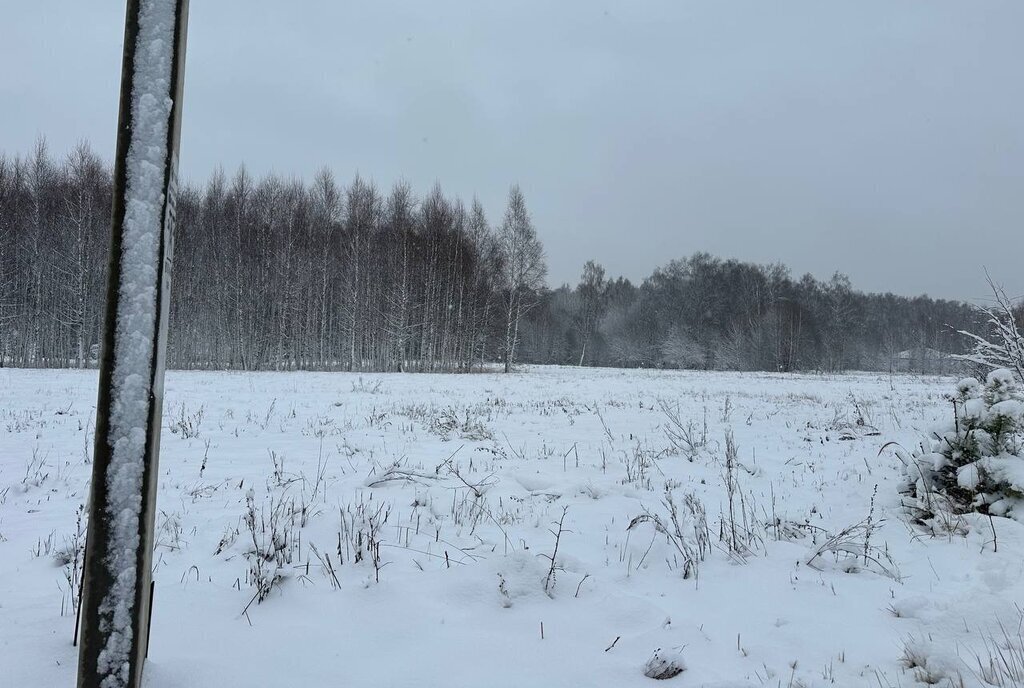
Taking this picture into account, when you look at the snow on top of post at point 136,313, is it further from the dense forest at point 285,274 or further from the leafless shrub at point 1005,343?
the dense forest at point 285,274

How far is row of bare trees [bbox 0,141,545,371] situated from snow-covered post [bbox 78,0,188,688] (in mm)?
26352

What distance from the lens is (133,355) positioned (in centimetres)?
120

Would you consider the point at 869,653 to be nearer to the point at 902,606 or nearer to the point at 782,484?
the point at 902,606

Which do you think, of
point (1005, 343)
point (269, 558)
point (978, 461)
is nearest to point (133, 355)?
point (269, 558)

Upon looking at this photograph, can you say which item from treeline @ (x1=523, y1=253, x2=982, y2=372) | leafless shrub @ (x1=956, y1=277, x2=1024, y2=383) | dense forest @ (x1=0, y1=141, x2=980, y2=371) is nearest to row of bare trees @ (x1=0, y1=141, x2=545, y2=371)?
dense forest @ (x1=0, y1=141, x2=980, y2=371)

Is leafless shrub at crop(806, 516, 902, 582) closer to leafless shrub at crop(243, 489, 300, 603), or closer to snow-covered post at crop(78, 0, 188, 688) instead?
leafless shrub at crop(243, 489, 300, 603)

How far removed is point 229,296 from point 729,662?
1184 inches

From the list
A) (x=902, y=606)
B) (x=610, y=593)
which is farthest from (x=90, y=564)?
(x=902, y=606)

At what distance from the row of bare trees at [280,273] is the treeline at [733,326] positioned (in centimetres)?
2171

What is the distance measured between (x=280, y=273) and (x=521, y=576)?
28460 millimetres

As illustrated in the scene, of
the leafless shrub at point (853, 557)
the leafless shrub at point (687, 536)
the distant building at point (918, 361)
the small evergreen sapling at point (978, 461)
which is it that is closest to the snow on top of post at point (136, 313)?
the leafless shrub at point (687, 536)

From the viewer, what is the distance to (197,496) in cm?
387

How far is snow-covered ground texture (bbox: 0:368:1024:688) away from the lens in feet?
5.70

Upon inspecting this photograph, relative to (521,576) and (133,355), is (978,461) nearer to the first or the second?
(521,576)
